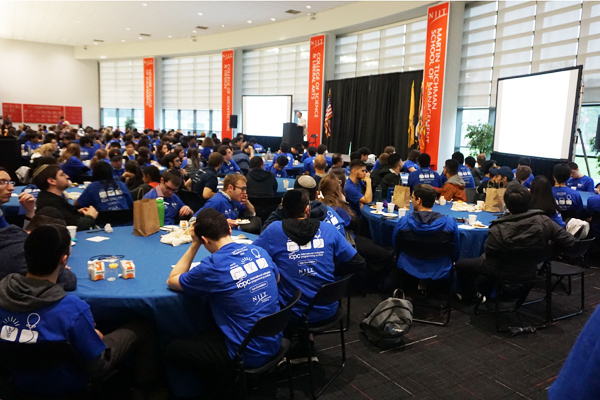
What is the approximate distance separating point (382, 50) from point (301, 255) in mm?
11426

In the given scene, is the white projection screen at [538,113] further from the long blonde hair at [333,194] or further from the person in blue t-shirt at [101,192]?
the person in blue t-shirt at [101,192]

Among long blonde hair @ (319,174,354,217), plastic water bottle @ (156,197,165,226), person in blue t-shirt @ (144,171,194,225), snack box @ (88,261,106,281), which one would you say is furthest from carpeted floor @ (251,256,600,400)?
person in blue t-shirt @ (144,171,194,225)

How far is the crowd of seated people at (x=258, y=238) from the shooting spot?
2.26m

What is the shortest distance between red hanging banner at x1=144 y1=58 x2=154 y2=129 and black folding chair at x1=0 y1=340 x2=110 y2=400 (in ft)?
65.6

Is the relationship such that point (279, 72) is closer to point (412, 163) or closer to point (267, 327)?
point (412, 163)

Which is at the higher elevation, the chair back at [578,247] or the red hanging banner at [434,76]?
the red hanging banner at [434,76]

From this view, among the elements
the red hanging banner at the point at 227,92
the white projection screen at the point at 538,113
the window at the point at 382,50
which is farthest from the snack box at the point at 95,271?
the red hanging banner at the point at 227,92

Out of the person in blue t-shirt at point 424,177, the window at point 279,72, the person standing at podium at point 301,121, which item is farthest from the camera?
the window at point 279,72

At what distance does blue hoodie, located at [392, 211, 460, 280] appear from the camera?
3906 millimetres

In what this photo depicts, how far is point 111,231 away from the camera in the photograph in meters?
3.70

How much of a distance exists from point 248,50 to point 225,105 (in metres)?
2.31

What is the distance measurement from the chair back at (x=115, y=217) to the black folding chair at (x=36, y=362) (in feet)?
7.27

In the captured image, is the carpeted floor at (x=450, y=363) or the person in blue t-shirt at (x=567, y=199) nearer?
the carpeted floor at (x=450, y=363)

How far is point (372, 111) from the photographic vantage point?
42.0 ft
